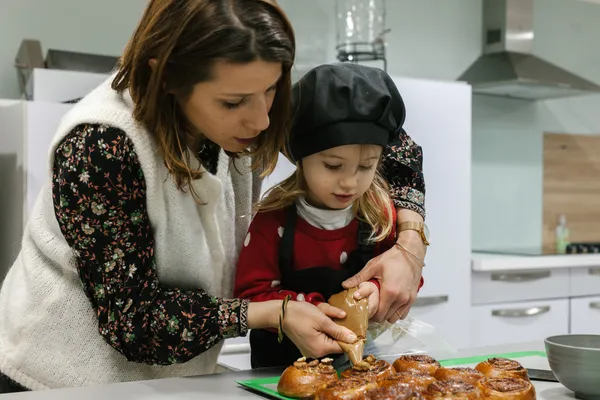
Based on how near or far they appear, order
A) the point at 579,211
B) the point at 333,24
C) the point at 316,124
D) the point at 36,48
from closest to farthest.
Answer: the point at 316,124, the point at 36,48, the point at 333,24, the point at 579,211

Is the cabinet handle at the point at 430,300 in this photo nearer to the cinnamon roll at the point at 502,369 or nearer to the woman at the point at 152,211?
the woman at the point at 152,211

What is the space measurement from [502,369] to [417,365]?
0.11m

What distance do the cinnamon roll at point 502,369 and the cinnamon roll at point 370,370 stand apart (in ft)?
0.38

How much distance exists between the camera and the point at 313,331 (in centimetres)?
100

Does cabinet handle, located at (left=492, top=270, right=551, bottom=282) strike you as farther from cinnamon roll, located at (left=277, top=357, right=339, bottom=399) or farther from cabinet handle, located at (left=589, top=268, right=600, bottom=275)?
cinnamon roll, located at (left=277, top=357, right=339, bottom=399)

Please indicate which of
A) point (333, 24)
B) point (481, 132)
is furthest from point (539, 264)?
point (333, 24)

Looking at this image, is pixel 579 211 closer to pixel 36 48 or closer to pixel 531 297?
pixel 531 297

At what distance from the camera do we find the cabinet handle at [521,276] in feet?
10.1

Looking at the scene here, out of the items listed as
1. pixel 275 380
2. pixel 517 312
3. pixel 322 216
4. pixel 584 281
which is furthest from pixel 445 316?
pixel 275 380

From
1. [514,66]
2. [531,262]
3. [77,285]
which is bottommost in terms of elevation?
[531,262]

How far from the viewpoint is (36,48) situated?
2.39 meters

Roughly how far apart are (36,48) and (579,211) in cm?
291

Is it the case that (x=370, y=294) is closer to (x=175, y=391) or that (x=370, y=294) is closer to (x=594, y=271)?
(x=175, y=391)

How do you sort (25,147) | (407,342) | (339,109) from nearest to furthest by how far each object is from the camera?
(339,109) → (407,342) → (25,147)
